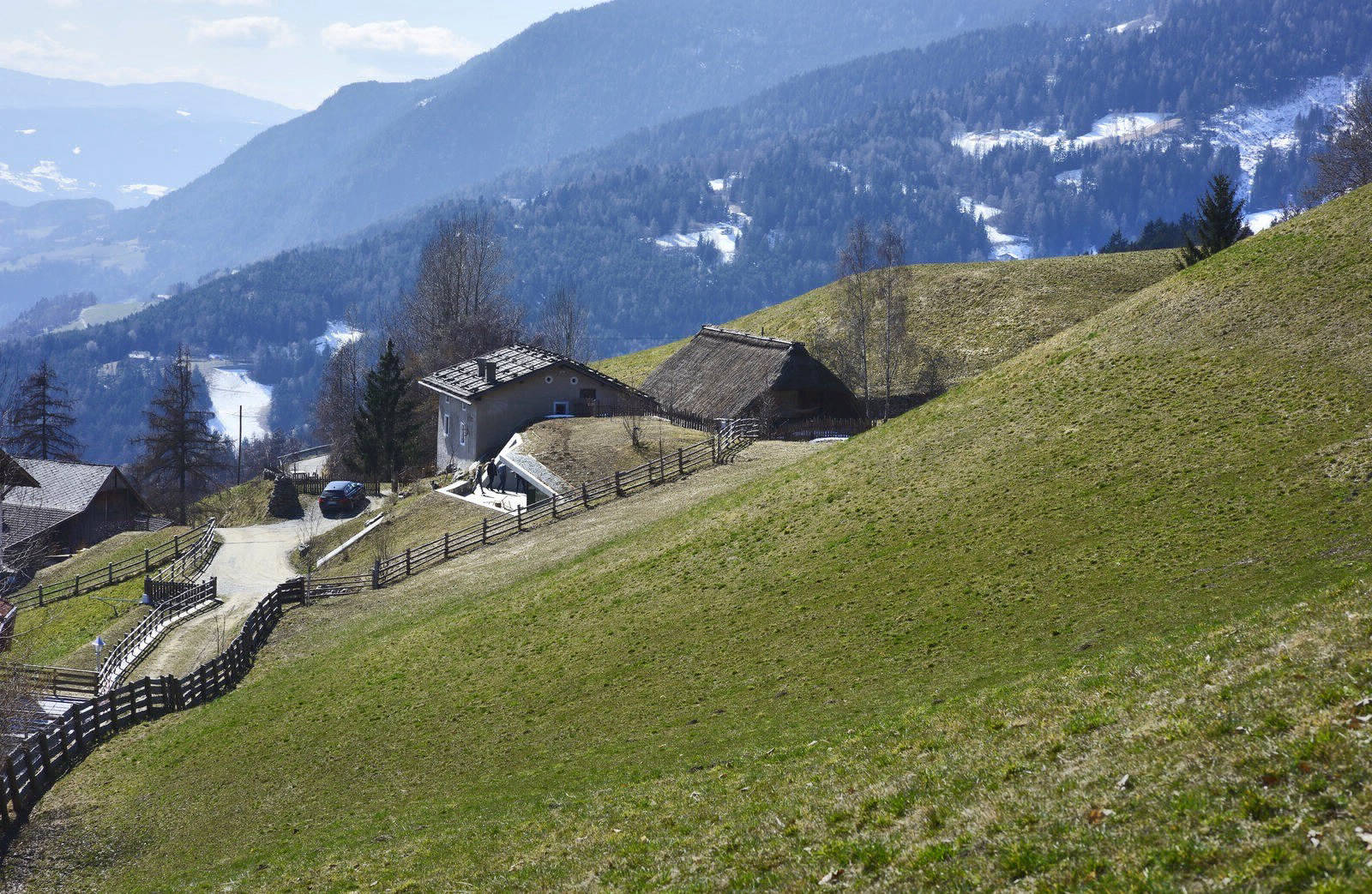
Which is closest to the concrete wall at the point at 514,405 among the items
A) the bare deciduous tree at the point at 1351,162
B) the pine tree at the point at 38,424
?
the pine tree at the point at 38,424

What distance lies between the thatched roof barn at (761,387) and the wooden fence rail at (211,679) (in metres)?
6.72

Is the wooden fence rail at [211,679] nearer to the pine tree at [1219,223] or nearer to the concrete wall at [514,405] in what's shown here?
the concrete wall at [514,405]

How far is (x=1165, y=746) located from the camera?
44.5 feet

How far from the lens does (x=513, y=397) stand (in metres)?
73.4

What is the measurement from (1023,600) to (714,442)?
1249 inches

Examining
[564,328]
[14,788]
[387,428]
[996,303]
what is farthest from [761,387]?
[564,328]

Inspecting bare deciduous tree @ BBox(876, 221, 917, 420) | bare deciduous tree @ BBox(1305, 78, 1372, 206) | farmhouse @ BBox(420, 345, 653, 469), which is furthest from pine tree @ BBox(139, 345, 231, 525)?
bare deciduous tree @ BBox(1305, 78, 1372, 206)

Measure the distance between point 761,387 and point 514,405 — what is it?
16443 mm

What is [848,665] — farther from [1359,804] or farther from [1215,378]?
[1215,378]

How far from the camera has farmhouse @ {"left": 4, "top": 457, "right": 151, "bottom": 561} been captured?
7919 centimetres

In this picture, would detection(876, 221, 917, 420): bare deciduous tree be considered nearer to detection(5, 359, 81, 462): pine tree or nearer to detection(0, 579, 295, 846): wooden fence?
detection(0, 579, 295, 846): wooden fence

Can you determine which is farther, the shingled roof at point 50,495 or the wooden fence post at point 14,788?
the shingled roof at point 50,495

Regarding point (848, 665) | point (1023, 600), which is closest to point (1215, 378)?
point (1023, 600)

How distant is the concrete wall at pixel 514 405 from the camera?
72562 millimetres
